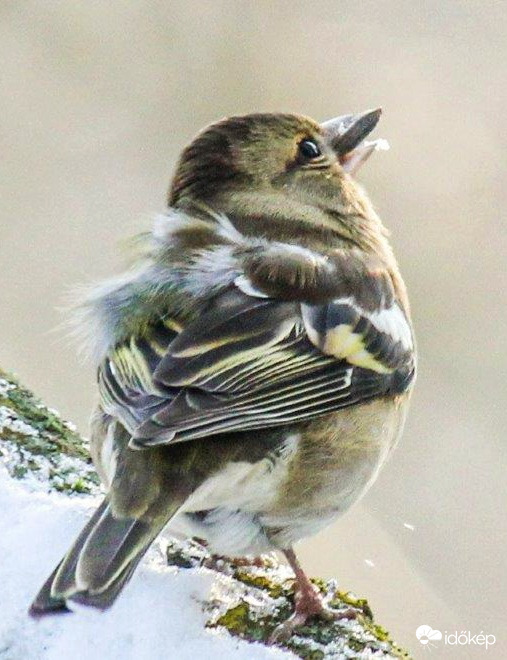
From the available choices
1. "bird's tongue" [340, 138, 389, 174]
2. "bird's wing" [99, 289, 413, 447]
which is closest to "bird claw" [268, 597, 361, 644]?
"bird's wing" [99, 289, 413, 447]

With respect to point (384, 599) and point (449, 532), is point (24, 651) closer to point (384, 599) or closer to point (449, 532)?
point (384, 599)

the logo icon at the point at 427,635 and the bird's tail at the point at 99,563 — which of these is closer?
the bird's tail at the point at 99,563

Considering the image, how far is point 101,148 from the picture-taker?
818 centimetres

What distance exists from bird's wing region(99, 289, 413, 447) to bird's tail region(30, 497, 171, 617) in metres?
0.19

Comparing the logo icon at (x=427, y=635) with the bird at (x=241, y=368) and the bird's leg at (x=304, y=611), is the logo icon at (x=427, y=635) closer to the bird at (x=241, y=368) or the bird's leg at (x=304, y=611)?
the bird at (x=241, y=368)

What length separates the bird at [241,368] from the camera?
300 cm

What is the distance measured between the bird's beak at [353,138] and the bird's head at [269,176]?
82 millimetres

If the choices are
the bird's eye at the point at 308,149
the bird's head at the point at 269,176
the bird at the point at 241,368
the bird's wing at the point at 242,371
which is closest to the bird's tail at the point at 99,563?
the bird at the point at 241,368

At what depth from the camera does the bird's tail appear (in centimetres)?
265

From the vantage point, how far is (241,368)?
3199 millimetres

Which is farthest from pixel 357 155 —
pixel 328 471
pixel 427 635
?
pixel 427 635

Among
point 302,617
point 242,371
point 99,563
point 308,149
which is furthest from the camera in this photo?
point 308,149

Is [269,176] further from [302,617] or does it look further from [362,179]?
[362,179]

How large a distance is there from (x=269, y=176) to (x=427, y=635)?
2.25 m
